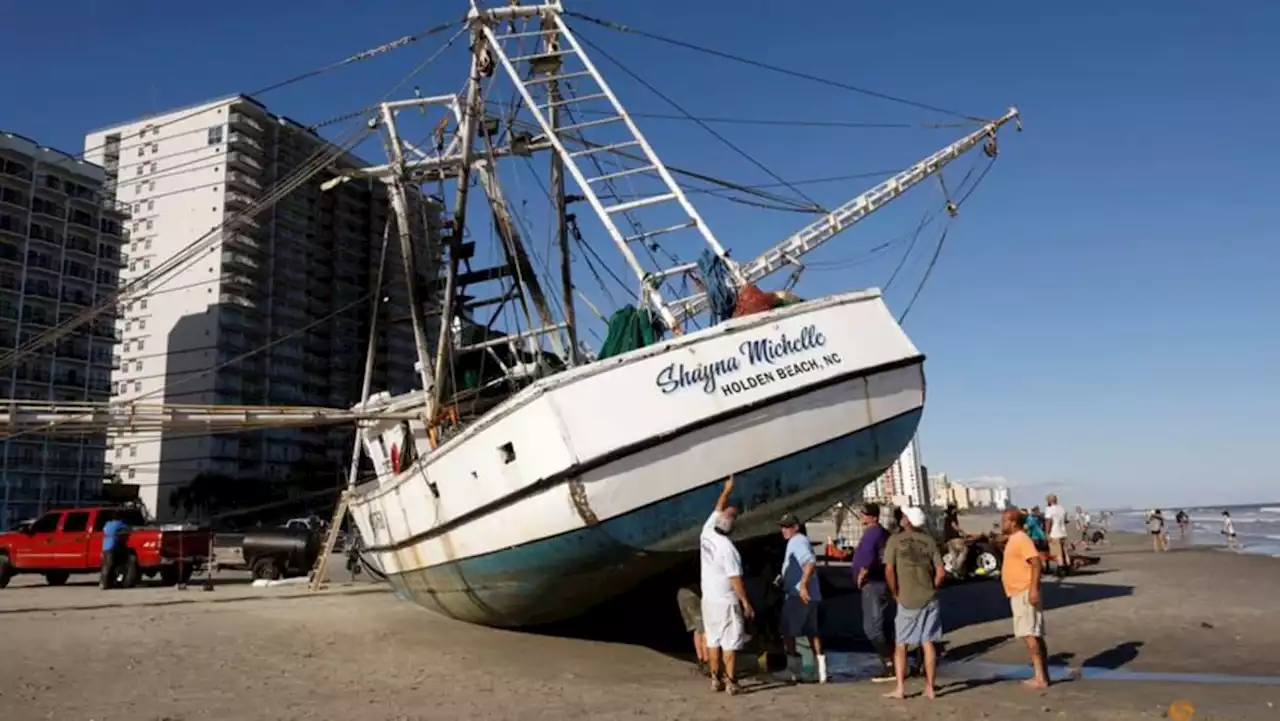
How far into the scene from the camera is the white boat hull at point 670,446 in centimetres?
930

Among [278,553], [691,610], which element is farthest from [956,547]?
[278,553]

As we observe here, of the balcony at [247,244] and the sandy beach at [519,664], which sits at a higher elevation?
the balcony at [247,244]

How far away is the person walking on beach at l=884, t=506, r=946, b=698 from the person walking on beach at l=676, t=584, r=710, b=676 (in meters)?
1.93

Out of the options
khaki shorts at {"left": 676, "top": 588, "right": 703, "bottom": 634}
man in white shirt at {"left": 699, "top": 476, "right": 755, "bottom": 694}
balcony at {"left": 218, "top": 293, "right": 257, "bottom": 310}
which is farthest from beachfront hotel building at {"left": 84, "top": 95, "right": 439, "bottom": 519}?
man in white shirt at {"left": 699, "top": 476, "right": 755, "bottom": 694}

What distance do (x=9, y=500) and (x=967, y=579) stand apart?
7791 cm

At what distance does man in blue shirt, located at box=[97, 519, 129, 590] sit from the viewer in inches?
804

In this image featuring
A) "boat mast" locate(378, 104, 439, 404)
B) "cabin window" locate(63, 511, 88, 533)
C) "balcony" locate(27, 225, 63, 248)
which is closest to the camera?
"boat mast" locate(378, 104, 439, 404)

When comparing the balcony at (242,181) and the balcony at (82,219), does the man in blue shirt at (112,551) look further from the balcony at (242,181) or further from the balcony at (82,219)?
the balcony at (242,181)

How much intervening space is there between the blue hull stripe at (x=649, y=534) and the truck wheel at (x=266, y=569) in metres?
13.6

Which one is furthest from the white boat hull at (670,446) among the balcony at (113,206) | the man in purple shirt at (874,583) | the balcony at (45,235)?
the balcony at (113,206)

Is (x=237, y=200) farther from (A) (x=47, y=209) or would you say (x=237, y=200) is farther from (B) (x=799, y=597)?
(B) (x=799, y=597)

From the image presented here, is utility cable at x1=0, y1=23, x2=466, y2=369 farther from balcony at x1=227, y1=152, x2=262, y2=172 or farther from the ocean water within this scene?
balcony at x1=227, y1=152, x2=262, y2=172

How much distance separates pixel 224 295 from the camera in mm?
91938

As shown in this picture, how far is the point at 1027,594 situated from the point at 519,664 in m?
5.36
